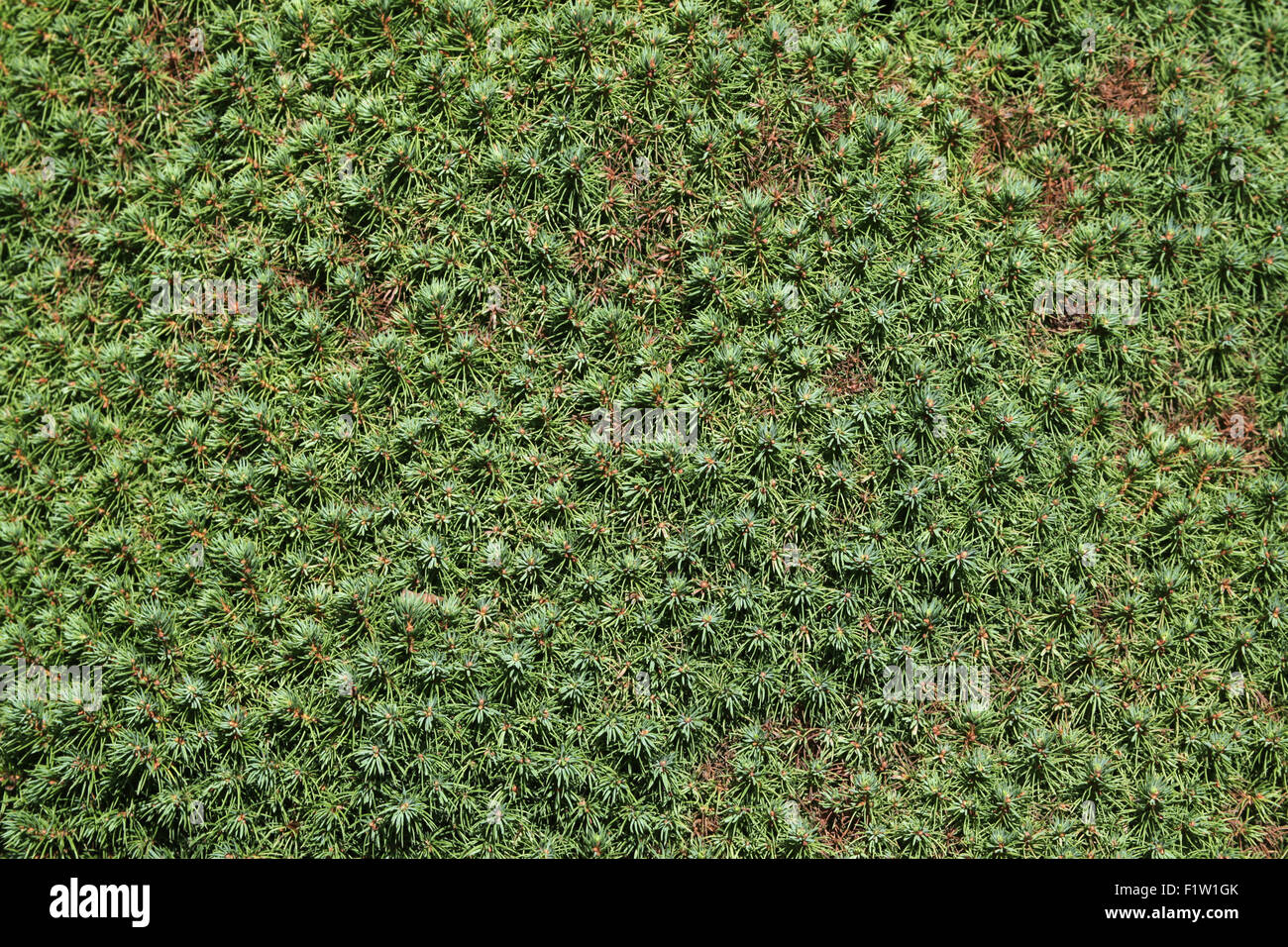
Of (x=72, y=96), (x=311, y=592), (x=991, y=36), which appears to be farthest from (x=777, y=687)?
(x=72, y=96)

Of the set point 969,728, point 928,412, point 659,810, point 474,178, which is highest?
point 474,178

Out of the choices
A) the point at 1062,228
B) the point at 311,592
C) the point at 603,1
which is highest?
the point at 603,1

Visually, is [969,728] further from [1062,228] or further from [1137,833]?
[1062,228]

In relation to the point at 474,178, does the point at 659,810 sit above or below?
below

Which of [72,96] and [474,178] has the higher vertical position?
[72,96]

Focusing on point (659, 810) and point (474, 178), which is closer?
point (659, 810)

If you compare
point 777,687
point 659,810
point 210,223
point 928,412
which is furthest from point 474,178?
point 659,810
